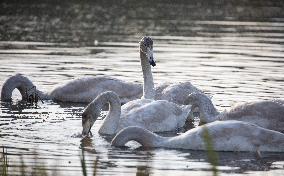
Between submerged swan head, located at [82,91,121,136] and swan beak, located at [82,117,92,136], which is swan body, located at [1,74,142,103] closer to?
submerged swan head, located at [82,91,121,136]

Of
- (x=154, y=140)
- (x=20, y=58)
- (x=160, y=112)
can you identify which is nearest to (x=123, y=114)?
→ (x=160, y=112)

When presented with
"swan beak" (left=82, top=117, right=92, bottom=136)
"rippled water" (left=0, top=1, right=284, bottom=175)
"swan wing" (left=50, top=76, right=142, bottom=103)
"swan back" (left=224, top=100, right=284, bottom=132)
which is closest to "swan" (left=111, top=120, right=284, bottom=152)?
"rippled water" (left=0, top=1, right=284, bottom=175)

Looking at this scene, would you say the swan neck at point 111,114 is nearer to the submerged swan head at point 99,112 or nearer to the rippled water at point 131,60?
the submerged swan head at point 99,112

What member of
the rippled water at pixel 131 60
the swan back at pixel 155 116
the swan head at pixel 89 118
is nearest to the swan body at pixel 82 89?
the rippled water at pixel 131 60

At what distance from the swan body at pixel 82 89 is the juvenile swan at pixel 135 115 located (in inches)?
123

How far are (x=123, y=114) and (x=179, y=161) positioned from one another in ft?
9.98

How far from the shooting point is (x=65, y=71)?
23625 millimetres

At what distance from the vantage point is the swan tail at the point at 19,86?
20.3 m

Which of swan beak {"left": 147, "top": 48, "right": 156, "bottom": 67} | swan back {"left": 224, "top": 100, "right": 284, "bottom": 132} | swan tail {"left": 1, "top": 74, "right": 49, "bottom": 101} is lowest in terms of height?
swan tail {"left": 1, "top": 74, "right": 49, "bottom": 101}

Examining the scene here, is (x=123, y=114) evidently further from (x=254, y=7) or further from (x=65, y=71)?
(x=254, y=7)

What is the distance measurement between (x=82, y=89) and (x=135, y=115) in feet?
→ 13.2

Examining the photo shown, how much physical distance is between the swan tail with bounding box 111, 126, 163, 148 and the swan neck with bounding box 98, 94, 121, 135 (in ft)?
4.15

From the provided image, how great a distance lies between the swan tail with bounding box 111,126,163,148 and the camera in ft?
47.7

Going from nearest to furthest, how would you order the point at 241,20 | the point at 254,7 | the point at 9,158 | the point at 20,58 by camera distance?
the point at 9,158, the point at 20,58, the point at 241,20, the point at 254,7
